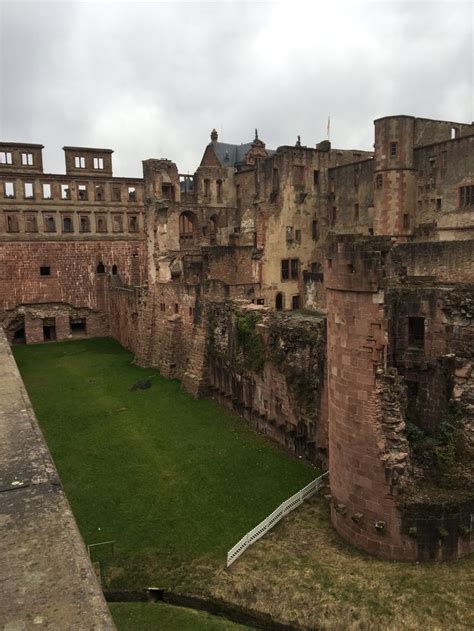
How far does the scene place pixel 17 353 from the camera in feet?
102

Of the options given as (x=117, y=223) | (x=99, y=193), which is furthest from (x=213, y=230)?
(x=99, y=193)

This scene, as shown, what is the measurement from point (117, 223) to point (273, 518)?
3105cm

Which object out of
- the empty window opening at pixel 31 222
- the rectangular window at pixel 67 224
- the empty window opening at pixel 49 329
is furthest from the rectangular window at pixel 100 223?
the empty window opening at pixel 49 329

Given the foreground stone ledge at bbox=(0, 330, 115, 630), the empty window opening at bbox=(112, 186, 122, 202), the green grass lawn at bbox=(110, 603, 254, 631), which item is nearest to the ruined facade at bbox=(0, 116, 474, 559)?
the empty window opening at bbox=(112, 186, 122, 202)

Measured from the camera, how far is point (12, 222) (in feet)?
115

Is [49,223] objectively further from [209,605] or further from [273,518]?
[209,605]

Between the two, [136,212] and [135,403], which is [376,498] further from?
[136,212]

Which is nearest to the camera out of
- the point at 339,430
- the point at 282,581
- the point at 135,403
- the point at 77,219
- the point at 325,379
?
the point at 282,581

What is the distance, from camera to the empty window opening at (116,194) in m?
38.9

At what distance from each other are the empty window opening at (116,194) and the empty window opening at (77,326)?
909 cm

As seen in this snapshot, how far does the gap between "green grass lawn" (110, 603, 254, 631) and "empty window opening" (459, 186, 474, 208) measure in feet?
78.2

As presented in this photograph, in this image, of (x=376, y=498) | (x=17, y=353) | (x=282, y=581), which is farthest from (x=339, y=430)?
(x=17, y=353)

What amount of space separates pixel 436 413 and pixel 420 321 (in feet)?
7.06

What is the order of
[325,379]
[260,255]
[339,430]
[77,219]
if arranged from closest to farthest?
[339,430] → [325,379] → [260,255] → [77,219]
